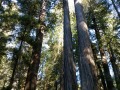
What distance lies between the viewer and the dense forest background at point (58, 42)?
21.2 feet

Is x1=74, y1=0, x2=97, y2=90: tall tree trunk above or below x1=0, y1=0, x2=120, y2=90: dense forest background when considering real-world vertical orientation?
below

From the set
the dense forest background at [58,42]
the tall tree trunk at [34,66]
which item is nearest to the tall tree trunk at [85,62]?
the dense forest background at [58,42]

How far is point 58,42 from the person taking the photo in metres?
21.0

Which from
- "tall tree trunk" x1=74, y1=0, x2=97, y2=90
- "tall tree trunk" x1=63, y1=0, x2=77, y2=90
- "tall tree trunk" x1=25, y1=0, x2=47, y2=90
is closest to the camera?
"tall tree trunk" x1=74, y1=0, x2=97, y2=90

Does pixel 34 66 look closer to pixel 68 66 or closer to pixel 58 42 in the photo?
pixel 68 66

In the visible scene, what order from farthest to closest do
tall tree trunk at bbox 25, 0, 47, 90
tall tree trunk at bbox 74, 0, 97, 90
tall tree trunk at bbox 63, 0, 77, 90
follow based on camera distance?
tall tree trunk at bbox 25, 0, 47, 90 < tall tree trunk at bbox 63, 0, 77, 90 < tall tree trunk at bbox 74, 0, 97, 90

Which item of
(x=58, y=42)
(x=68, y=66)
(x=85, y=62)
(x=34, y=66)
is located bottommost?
(x=85, y=62)

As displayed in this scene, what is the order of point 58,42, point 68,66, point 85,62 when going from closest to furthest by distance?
point 85,62 < point 68,66 < point 58,42

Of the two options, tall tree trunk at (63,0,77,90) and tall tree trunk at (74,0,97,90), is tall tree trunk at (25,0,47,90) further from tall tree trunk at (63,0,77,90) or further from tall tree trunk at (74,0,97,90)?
tall tree trunk at (74,0,97,90)

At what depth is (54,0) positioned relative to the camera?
15438mm

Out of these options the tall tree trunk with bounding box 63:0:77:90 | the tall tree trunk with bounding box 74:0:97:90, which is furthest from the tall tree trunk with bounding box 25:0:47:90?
the tall tree trunk with bounding box 74:0:97:90

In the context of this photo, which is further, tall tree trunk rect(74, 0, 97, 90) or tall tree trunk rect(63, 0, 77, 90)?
tall tree trunk rect(63, 0, 77, 90)

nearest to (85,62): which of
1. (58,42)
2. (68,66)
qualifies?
(68,66)

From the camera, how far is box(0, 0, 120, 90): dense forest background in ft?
21.2
